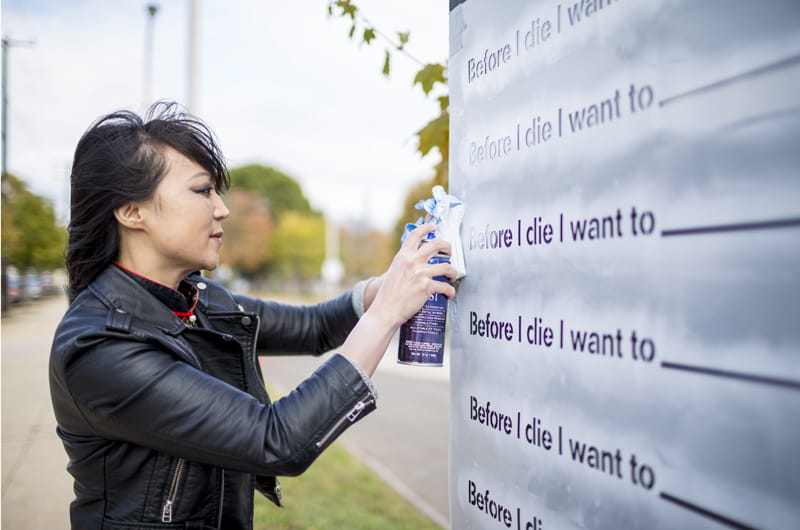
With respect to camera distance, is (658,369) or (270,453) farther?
(270,453)

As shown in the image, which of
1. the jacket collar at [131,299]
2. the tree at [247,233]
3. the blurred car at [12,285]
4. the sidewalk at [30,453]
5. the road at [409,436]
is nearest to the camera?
the jacket collar at [131,299]

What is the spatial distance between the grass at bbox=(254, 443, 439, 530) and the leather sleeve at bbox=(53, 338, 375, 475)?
2.99m

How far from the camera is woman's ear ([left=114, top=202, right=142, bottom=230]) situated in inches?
62.8

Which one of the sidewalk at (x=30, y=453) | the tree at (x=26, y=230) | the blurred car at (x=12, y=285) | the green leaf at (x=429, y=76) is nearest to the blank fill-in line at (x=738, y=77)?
the green leaf at (x=429, y=76)

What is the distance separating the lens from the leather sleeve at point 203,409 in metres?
1.29

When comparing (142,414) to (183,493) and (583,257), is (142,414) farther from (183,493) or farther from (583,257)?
(583,257)

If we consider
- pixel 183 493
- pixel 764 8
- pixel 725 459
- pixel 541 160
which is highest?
pixel 764 8

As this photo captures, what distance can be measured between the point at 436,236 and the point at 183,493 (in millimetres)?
939

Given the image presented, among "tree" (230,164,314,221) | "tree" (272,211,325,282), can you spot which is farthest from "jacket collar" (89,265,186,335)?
"tree" (230,164,314,221)

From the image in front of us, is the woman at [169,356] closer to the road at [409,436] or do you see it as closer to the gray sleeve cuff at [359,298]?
the gray sleeve cuff at [359,298]

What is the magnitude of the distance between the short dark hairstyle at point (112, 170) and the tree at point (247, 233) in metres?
50.7

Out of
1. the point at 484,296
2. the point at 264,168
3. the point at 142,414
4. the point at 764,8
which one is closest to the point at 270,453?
the point at 142,414

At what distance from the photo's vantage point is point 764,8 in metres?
0.79

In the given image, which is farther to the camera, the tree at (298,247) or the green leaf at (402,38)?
the tree at (298,247)
